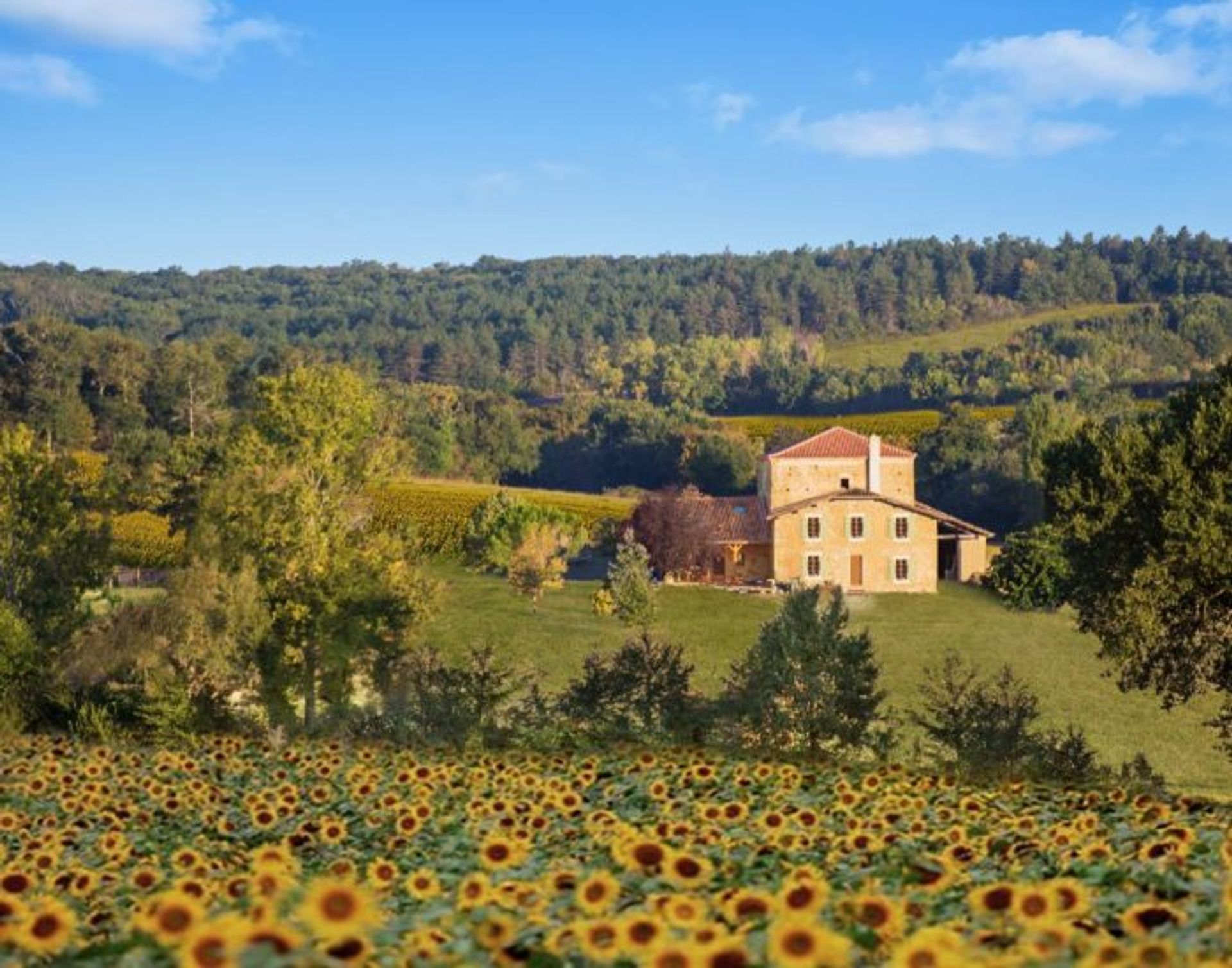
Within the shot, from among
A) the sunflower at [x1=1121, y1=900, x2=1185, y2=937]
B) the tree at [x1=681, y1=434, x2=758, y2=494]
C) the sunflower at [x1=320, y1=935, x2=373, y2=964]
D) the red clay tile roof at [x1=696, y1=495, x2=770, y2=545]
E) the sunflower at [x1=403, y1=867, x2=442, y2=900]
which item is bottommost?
the sunflower at [x1=403, y1=867, x2=442, y2=900]

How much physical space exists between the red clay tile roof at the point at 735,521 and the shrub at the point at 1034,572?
11.0 meters

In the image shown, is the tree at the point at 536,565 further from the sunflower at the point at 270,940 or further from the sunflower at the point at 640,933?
the sunflower at the point at 270,940

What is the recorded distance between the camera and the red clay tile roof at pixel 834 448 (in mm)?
60375

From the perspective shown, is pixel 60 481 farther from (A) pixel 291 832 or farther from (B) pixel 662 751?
(A) pixel 291 832

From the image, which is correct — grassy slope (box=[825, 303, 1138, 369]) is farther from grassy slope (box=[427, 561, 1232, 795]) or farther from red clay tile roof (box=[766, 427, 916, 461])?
grassy slope (box=[427, 561, 1232, 795])

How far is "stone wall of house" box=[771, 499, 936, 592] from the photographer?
57.2 meters

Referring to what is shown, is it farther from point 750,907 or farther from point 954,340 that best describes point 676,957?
point 954,340

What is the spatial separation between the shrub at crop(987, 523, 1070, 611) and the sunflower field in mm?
43396

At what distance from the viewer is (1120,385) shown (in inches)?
4464

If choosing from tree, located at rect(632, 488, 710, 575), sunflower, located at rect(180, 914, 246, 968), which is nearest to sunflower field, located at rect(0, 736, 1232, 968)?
sunflower, located at rect(180, 914, 246, 968)

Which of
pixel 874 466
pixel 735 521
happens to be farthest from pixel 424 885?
pixel 874 466

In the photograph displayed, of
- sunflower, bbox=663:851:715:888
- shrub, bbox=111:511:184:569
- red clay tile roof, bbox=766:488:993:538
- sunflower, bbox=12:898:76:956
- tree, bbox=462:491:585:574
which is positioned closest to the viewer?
sunflower, bbox=12:898:76:956

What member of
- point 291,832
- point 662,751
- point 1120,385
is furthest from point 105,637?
point 1120,385

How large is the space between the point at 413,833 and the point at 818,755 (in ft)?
28.8
